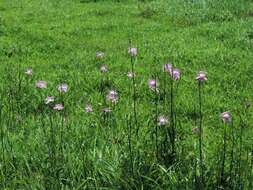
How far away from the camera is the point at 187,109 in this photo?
25.1 feet

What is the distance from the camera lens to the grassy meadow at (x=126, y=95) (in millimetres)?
4629

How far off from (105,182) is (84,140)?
1.10m

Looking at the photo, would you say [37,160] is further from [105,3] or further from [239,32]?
[105,3]

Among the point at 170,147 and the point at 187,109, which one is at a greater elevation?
the point at 170,147

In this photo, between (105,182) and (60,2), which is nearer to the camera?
(105,182)

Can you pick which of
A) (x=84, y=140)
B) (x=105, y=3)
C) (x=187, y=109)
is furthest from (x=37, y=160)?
(x=105, y=3)

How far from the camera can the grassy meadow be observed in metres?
4.63

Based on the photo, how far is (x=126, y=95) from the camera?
27.3ft

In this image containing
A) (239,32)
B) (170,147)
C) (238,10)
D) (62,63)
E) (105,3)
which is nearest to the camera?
(170,147)

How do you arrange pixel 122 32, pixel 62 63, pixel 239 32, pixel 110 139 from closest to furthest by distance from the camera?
pixel 110 139 → pixel 62 63 → pixel 239 32 → pixel 122 32

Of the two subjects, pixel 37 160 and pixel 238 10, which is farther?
pixel 238 10

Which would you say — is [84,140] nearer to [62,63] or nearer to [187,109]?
[187,109]

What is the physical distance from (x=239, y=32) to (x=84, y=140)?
25.0ft

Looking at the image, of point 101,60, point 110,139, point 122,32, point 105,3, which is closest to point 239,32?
point 122,32
